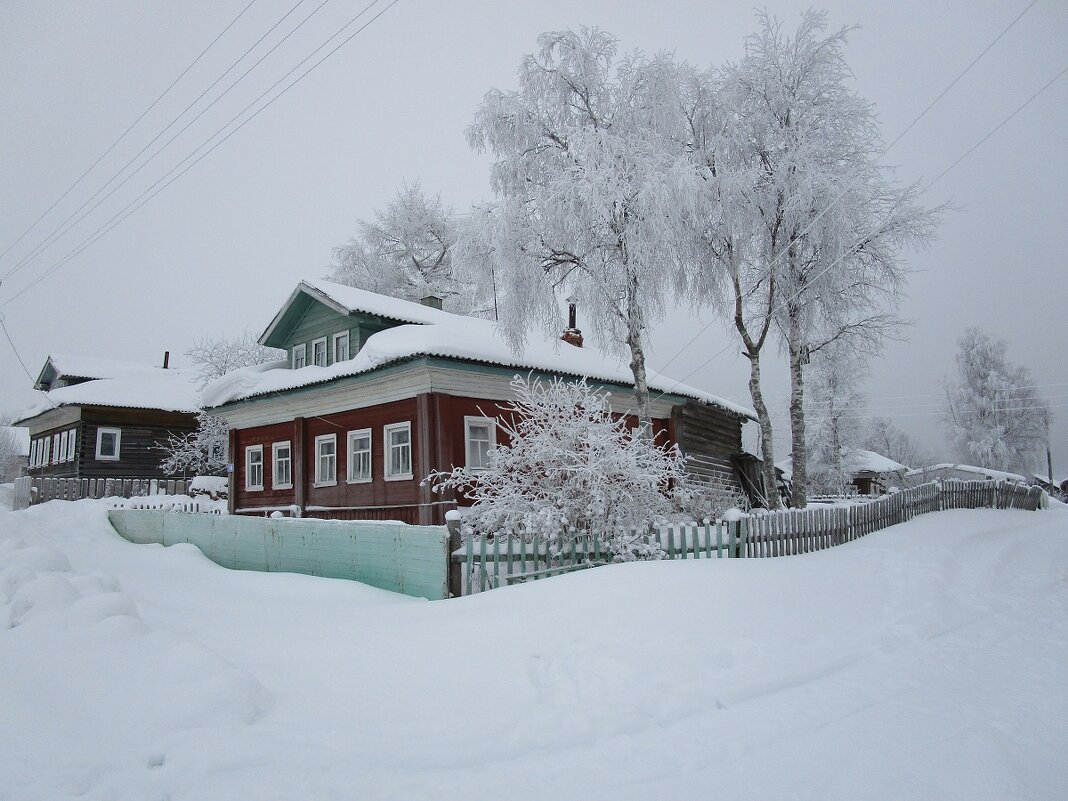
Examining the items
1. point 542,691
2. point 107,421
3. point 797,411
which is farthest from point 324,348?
point 107,421

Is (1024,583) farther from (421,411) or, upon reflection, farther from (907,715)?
(421,411)

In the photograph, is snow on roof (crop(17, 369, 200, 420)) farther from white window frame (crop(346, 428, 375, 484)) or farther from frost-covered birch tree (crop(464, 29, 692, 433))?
frost-covered birch tree (crop(464, 29, 692, 433))

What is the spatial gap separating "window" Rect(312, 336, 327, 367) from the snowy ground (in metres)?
12.4

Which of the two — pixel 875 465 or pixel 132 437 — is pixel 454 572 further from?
pixel 875 465

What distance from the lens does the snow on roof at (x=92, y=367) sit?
3566 centimetres

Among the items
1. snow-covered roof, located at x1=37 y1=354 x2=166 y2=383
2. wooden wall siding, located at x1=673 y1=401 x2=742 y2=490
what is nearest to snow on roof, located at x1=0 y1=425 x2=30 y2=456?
snow-covered roof, located at x1=37 y1=354 x2=166 y2=383

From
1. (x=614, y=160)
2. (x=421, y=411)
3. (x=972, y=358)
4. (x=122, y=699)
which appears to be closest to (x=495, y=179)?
(x=614, y=160)

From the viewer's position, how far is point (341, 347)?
1941 centimetres

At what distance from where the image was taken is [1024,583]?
31.3 ft

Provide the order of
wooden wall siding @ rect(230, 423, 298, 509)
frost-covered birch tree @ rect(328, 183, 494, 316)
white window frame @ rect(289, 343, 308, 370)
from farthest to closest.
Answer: frost-covered birch tree @ rect(328, 183, 494, 316) < white window frame @ rect(289, 343, 308, 370) < wooden wall siding @ rect(230, 423, 298, 509)

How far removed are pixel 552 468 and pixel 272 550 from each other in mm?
5921

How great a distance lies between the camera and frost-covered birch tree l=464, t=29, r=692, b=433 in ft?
49.2

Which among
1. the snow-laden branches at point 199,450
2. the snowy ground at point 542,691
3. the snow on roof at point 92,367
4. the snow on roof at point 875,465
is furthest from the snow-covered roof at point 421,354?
the snow on roof at point 875,465

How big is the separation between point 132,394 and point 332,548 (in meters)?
27.4
